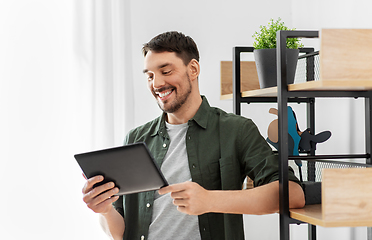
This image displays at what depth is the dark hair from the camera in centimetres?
135

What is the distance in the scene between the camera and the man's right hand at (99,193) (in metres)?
1.13

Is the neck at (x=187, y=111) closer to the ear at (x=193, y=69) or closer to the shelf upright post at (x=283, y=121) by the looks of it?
the ear at (x=193, y=69)

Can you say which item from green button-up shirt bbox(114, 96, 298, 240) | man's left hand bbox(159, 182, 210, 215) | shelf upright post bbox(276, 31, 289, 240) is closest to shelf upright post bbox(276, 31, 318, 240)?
shelf upright post bbox(276, 31, 289, 240)

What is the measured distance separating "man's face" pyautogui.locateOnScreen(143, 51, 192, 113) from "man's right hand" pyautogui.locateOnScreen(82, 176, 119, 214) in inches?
13.6

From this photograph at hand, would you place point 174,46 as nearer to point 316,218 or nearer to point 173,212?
point 173,212

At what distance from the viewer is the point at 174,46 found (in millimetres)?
1354

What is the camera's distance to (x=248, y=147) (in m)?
1.32

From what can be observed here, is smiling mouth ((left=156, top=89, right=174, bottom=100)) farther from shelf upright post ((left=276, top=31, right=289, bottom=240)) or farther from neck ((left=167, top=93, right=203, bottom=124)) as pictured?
shelf upright post ((left=276, top=31, right=289, bottom=240))

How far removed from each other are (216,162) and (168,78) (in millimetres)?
312

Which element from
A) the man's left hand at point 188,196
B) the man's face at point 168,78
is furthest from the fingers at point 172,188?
the man's face at point 168,78

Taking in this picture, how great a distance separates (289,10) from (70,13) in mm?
1229

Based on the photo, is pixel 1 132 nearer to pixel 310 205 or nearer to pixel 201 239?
pixel 201 239

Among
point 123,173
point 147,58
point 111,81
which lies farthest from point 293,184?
point 111,81

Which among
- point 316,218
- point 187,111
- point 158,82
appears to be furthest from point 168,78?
point 316,218
